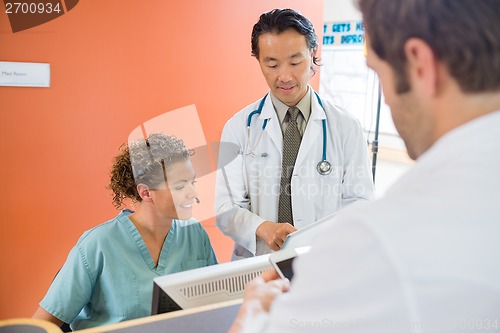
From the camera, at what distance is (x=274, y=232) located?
1413mm

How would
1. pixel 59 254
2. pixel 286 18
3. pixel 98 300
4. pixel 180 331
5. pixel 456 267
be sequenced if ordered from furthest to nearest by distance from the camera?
pixel 59 254
pixel 286 18
pixel 98 300
pixel 180 331
pixel 456 267

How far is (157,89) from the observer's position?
2309mm

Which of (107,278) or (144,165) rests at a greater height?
(144,165)

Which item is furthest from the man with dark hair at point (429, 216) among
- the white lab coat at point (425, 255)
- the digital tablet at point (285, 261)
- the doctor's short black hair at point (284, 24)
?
the doctor's short black hair at point (284, 24)

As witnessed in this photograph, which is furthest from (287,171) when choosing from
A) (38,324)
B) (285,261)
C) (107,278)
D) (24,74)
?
(24,74)

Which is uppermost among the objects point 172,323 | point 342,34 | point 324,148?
point 342,34

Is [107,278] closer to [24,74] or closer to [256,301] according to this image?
[256,301]

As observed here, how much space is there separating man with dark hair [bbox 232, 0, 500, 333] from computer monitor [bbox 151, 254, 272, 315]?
0.37 m

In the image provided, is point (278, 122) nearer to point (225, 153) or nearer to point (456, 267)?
point (225, 153)

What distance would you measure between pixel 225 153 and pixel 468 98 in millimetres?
1254

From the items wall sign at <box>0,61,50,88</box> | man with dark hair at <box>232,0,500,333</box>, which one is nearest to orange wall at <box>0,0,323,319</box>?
wall sign at <box>0,61,50,88</box>

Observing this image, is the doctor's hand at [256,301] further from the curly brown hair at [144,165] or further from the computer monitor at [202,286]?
the curly brown hair at [144,165]

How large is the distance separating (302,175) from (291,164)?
0.18 feet

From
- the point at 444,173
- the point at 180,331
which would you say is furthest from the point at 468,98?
the point at 180,331
